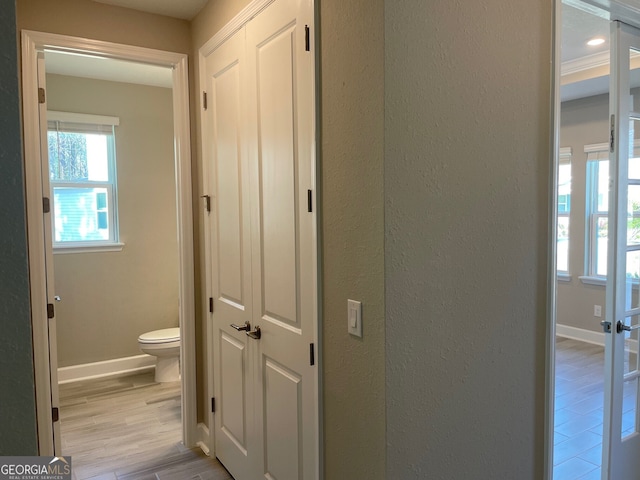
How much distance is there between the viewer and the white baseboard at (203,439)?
280 centimetres

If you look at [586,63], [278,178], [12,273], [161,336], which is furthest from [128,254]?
[586,63]

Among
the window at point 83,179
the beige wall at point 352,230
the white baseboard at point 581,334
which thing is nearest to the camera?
the beige wall at point 352,230

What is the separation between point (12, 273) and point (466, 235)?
4.08ft

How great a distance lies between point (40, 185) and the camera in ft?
7.88

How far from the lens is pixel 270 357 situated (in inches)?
79.4

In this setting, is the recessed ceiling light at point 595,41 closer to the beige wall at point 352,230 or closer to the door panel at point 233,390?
the beige wall at point 352,230

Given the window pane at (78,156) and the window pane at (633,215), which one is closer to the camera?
the window pane at (633,215)

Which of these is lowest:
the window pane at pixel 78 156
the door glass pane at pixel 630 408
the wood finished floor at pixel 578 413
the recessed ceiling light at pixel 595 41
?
the wood finished floor at pixel 578 413

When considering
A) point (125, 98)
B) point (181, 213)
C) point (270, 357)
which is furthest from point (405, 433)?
point (125, 98)

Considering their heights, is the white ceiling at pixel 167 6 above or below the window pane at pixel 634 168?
above

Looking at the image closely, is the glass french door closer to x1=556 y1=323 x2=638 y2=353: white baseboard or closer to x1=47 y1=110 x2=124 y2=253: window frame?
x1=556 y1=323 x2=638 y2=353: white baseboard

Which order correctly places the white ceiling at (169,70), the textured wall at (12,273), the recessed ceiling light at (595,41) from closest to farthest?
the textured wall at (12,273) < the white ceiling at (169,70) < the recessed ceiling light at (595,41)

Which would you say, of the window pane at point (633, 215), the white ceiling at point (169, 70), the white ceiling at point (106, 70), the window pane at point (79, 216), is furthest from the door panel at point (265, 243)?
the window pane at point (79, 216)

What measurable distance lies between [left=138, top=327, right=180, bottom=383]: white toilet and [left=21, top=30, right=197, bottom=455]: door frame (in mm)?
1117
